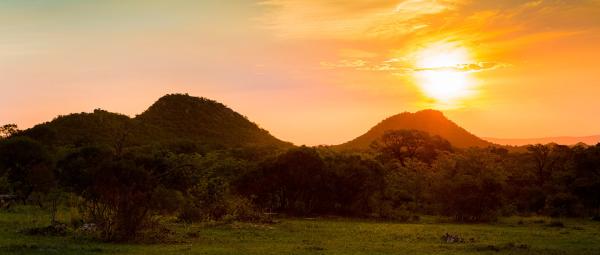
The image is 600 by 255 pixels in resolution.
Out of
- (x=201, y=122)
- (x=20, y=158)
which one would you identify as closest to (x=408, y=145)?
(x=201, y=122)

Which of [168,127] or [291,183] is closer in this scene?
[291,183]

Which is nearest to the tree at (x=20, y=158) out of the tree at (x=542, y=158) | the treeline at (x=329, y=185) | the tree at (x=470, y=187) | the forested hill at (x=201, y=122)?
the treeline at (x=329, y=185)

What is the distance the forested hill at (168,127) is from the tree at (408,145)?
69.3 feet

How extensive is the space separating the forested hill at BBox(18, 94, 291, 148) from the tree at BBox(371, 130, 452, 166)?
69.3 feet

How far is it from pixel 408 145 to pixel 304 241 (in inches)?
3182

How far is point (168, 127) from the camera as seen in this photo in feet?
475

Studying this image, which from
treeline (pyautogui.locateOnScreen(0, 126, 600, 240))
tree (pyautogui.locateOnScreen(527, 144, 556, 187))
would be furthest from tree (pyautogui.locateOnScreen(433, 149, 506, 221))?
tree (pyautogui.locateOnScreen(527, 144, 556, 187))

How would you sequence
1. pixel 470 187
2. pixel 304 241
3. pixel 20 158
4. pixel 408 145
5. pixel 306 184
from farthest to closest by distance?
pixel 408 145
pixel 20 158
pixel 306 184
pixel 470 187
pixel 304 241

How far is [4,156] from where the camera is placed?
6869 centimetres

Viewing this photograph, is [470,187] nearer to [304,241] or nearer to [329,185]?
[329,185]

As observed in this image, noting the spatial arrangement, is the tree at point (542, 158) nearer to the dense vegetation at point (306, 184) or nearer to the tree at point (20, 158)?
the dense vegetation at point (306, 184)

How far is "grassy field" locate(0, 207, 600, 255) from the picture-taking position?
28.2 meters

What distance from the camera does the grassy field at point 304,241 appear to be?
28172 millimetres

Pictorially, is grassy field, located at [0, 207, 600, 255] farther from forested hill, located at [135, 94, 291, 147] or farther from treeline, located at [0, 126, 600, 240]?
forested hill, located at [135, 94, 291, 147]
